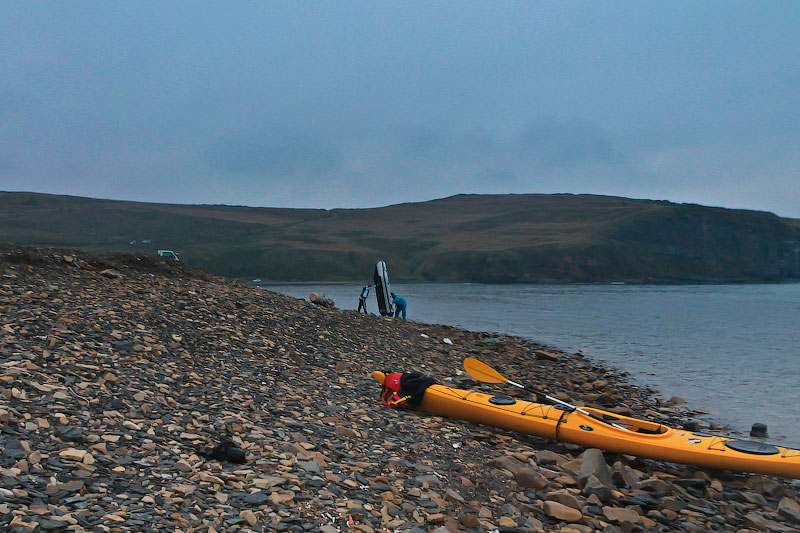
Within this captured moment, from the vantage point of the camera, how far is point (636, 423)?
8.79 metres

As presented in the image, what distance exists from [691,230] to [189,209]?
5951 inches

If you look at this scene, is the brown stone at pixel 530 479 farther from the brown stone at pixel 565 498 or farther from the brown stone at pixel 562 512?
the brown stone at pixel 562 512

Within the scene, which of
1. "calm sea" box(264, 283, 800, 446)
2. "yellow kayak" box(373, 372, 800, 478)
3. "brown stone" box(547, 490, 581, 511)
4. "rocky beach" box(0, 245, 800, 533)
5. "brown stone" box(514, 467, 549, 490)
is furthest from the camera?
"calm sea" box(264, 283, 800, 446)

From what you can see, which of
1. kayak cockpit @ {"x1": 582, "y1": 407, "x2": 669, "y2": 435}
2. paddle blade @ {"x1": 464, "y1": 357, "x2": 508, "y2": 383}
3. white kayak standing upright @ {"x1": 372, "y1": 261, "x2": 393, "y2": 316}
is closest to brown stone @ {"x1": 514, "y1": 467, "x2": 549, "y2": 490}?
kayak cockpit @ {"x1": 582, "y1": 407, "x2": 669, "y2": 435}

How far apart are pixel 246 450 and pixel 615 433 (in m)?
5.25

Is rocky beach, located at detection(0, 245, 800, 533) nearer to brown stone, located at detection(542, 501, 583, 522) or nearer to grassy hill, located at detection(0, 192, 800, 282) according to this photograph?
brown stone, located at detection(542, 501, 583, 522)

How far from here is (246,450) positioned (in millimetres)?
6172

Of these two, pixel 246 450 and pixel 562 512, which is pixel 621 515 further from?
pixel 246 450

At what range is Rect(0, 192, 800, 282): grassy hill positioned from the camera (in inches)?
5094

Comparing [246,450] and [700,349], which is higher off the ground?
[246,450]

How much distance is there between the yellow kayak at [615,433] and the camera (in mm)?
7832

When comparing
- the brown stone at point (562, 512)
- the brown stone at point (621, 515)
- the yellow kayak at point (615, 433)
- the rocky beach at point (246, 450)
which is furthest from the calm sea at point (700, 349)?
the brown stone at point (562, 512)

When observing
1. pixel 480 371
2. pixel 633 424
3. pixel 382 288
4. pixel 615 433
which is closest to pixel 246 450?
pixel 615 433

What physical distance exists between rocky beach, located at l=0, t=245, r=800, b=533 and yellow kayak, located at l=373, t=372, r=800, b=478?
0.20 meters
